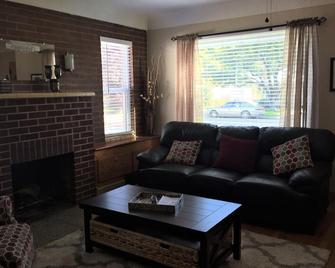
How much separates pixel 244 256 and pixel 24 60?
2.95 meters

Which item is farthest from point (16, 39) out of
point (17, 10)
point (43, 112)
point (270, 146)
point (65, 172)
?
point (270, 146)

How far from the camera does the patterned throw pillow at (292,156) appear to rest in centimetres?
337

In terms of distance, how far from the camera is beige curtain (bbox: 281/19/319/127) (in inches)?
157

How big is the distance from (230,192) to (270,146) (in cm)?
81

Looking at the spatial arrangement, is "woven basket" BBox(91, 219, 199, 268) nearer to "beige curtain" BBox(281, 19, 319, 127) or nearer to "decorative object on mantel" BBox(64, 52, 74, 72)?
"decorative object on mantel" BBox(64, 52, 74, 72)

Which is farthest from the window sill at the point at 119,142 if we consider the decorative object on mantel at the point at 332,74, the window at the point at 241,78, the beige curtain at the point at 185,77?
the decorative object on mantel at the point at 332,74

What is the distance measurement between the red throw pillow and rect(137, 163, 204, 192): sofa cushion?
291 millimetres

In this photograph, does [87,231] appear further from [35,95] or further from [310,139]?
[310,139]

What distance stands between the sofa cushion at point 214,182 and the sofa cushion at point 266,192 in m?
0.10

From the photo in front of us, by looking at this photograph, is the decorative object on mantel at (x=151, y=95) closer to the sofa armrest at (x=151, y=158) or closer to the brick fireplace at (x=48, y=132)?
the sofa armrest at (x=151, y=158)

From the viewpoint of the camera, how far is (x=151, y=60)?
5.40 meters

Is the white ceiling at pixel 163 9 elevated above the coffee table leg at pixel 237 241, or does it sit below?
above

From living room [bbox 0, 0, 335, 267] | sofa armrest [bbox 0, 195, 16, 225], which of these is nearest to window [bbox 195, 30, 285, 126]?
living room [bbox 0, 0, 335, 267]

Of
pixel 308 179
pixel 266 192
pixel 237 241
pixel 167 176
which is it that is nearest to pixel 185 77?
pixel 167 176
